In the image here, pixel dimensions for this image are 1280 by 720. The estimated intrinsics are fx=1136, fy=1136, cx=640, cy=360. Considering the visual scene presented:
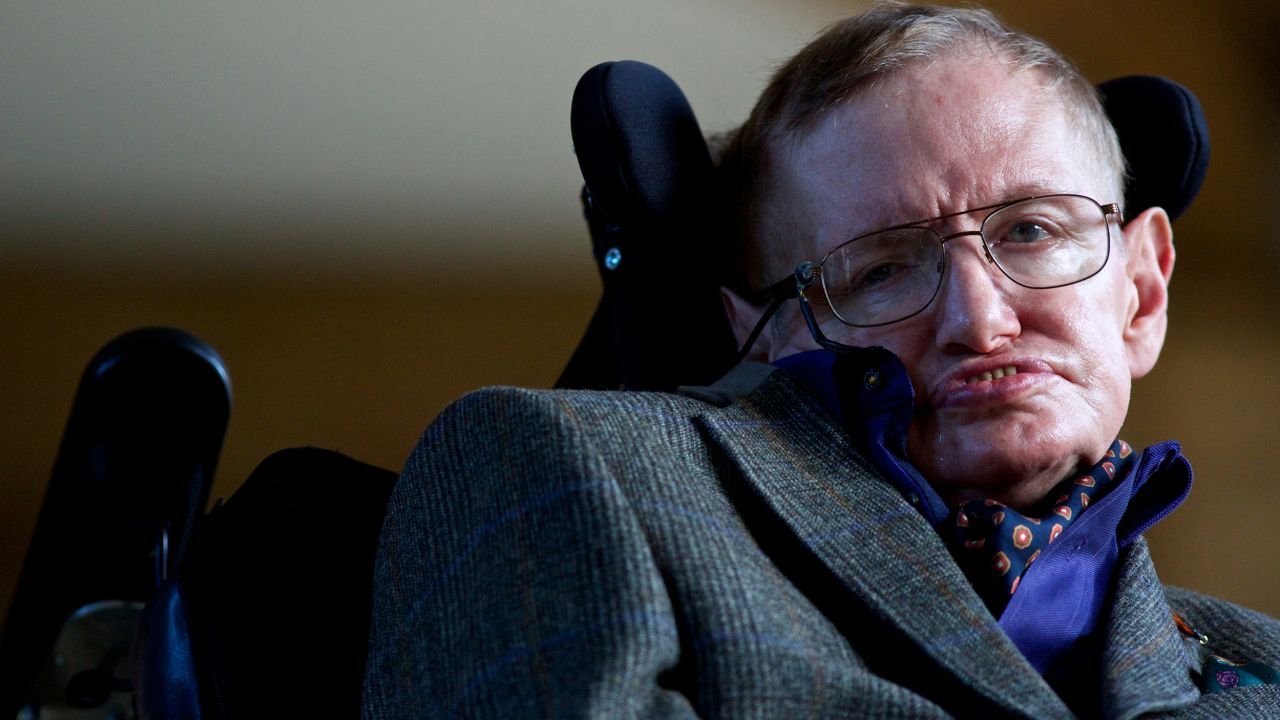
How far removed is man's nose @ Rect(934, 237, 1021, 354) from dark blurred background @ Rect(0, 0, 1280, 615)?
1.06 metres

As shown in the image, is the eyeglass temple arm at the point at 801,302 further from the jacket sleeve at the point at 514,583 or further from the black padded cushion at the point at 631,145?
the jacket sleeve at the point at 514,583

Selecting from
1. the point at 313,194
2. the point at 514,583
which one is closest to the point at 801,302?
the point at 514,583

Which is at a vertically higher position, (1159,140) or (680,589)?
(1159,140)

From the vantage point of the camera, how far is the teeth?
3.43 feet

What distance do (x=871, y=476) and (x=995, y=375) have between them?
161 mm

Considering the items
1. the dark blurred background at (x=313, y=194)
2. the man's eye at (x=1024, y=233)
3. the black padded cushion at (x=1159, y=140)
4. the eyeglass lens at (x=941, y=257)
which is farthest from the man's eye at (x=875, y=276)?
the dark blurred background at (x=313, y=194)

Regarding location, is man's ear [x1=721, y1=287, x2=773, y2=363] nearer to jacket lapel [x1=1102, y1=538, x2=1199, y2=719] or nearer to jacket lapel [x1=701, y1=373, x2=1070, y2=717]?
jacket lapel [x1=701, y1=373, x2=1070, y2=717]

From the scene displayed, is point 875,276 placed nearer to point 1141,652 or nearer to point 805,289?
point 805,289

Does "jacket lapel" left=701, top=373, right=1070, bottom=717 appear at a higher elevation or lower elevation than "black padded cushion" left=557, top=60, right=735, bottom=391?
lower

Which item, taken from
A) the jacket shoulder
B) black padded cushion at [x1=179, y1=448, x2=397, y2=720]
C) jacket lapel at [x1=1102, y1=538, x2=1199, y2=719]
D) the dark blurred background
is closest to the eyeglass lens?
jacket lapel at [x1=1102, y1=538, x2=1199, y2=719]

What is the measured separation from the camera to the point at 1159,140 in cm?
142

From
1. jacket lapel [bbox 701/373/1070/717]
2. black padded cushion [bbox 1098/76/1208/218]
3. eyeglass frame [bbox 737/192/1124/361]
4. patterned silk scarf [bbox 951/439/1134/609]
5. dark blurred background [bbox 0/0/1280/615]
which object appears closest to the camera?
jacket lapel [bbox 701/373/1070/717]

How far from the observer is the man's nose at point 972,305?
3.43 ft

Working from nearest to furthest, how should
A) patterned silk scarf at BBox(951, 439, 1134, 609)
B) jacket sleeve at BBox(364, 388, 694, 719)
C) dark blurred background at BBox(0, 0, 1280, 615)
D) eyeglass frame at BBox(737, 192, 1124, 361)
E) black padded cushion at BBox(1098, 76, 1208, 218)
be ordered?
jacket sleeve at BBox(364, 388, 694, 719) → patterned silk scarf at BBox(951, 439, 1134, 609) → eyeglass frame at BBox(737, 192, 1124, 361) → black padded cushion at BBox(1098, 76, 1208, 218) → dark blurred background at BBox(0, 0, 1280, 615)
